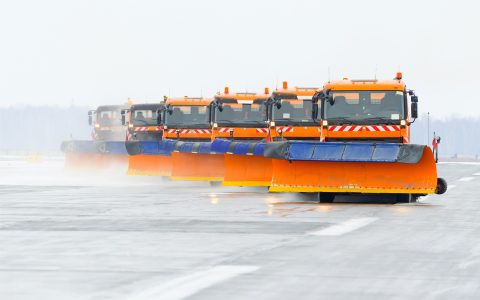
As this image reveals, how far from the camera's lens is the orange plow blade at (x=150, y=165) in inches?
1384

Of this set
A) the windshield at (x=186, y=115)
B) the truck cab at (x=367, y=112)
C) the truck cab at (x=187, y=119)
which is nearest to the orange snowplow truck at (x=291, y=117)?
the truck cab at (x=367, y=112)

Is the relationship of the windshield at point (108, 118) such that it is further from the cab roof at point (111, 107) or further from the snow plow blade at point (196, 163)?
the snow plow blade at point (196, 163)

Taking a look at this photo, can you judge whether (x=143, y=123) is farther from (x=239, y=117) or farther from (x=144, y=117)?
(x=239, y=117)

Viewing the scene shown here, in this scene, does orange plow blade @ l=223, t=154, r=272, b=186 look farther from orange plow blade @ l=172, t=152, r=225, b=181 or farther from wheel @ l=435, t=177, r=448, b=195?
wheel @ l=435, t=177, r=448, b=195

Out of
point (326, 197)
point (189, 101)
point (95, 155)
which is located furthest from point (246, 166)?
point (95, 155)

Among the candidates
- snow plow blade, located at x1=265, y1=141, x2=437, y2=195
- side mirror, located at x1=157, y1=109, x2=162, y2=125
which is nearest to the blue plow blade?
snow plow blade, located at x1=265, y1=141, x2=437, y2=195

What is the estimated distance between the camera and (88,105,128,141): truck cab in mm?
45969

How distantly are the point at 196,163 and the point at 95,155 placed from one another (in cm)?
987

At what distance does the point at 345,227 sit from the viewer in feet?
55.8

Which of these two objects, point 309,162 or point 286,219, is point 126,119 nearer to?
point 309,162

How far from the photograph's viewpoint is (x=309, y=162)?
78.2 feet

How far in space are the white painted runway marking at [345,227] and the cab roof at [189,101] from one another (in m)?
19.1

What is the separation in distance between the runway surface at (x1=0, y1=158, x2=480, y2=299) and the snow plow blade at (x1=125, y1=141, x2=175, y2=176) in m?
11.0

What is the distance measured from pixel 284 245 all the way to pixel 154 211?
6.78m
